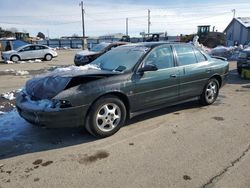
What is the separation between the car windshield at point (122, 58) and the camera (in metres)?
5.04

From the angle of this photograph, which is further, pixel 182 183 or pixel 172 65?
pixel 172 65

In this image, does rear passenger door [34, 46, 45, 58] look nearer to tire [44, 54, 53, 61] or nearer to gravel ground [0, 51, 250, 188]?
tire [44, 54, 53, 61]

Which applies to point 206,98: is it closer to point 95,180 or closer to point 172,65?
point 172,65

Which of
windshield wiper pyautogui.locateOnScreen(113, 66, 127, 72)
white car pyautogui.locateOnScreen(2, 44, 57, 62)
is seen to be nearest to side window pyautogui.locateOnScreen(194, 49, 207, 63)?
windshield wiper pyautogui.locateOnScreen(113, 66, 127, 72)

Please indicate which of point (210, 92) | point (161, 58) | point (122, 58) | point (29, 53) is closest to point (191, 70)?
point (161, 58)

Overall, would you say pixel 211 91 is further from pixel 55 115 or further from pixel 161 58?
pixel 55 115

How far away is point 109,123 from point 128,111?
46 centimetres

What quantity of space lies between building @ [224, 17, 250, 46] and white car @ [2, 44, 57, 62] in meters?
25.3

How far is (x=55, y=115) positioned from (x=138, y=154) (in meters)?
1.37

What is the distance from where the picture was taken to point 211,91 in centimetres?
642

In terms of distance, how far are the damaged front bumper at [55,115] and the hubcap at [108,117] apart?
0.32 metres

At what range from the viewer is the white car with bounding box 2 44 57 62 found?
2011 cm

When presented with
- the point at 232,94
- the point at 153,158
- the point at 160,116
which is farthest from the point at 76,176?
the point at 232,94

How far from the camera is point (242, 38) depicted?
38.3 m
